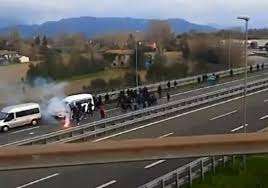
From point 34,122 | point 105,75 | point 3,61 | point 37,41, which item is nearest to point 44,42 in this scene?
point 37,41

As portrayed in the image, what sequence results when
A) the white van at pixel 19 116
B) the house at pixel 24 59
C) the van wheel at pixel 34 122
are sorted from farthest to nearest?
the house at pixel 24 59 < the van wheel at pixel 34 122 < the white van at pixel 19 116

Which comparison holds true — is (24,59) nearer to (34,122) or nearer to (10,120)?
(34,122)

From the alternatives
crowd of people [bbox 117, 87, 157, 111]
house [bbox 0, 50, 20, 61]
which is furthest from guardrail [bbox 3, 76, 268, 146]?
Answer: house [bbox 0, 50, 20, 61]

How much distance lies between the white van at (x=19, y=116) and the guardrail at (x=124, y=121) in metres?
5.19

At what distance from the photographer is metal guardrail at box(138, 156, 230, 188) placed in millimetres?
13364

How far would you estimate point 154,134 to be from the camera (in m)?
23.0

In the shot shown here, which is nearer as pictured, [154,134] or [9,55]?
[154,134]

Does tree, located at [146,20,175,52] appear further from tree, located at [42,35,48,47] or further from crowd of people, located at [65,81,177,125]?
crowd of people, located at [65,81,177,125]

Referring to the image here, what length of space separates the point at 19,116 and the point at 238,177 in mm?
13485

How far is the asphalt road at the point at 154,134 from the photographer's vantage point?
13.1 meters

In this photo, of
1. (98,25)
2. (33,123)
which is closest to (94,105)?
(33,123)

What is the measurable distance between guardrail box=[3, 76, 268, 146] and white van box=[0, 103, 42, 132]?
17.0 ft

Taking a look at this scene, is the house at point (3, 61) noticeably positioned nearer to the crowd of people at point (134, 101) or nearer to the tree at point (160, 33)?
the tree at point (160, 33)

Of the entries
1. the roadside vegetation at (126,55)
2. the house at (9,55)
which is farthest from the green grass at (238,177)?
the house at (9,55)
